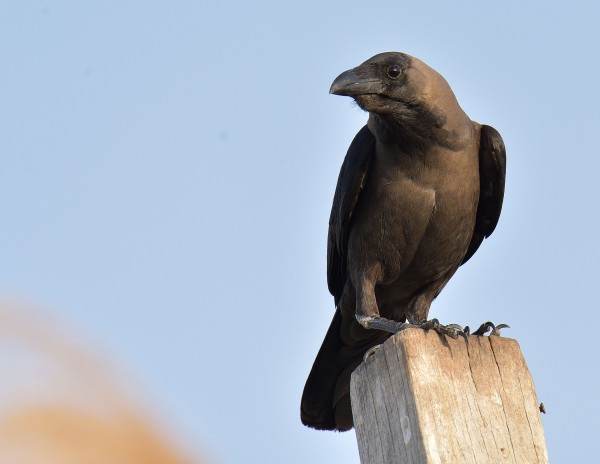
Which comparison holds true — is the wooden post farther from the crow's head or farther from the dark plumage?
the crow's head

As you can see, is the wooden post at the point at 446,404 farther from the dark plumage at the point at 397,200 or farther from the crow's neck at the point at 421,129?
the crow's neck at the point at 421,129

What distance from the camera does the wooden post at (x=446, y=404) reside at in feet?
12.0

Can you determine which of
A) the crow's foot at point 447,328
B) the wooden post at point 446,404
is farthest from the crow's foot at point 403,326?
the wooden post at point 446,404

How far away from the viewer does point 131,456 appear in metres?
22.3

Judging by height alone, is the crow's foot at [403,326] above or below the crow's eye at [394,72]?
→ below

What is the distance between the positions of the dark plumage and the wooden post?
2260 millimetres

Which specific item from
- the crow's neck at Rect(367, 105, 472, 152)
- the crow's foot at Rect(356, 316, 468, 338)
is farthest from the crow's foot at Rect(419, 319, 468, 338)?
the crow's neck at Rect(367, 105, 472, 152)

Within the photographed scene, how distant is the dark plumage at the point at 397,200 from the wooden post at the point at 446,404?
7.42ft

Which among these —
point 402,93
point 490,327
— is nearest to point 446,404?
point 490,327

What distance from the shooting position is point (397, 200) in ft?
21.6

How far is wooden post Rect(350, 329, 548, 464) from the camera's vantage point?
12.0ft

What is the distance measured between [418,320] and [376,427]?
3.19 m

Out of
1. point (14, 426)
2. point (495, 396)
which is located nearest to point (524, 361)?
point (495, 396)

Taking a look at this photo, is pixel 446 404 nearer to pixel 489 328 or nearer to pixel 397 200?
pixel 489 328
